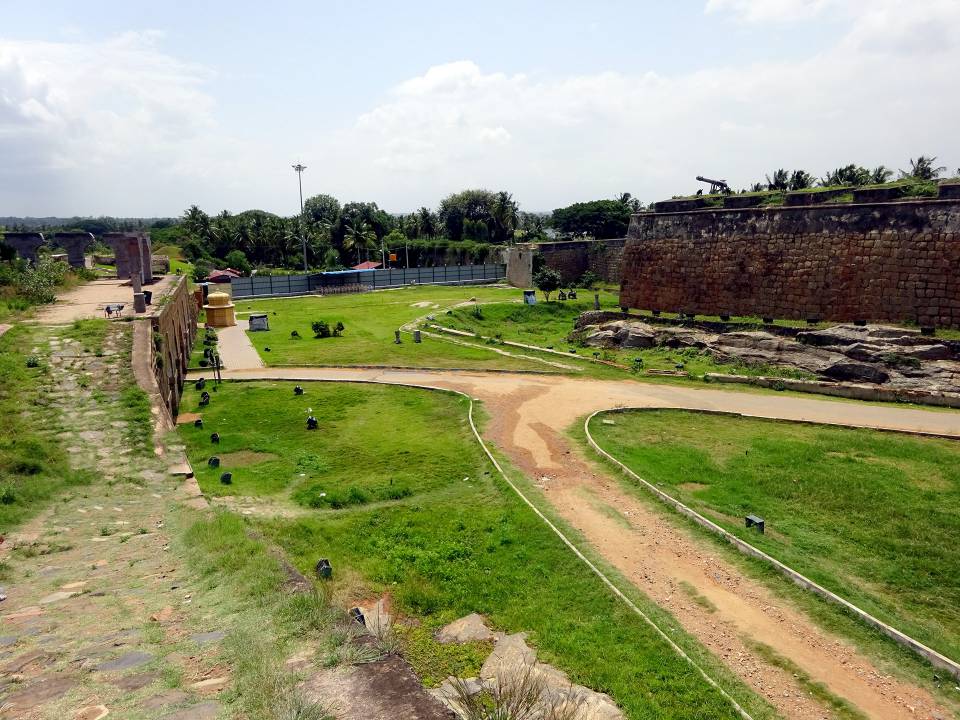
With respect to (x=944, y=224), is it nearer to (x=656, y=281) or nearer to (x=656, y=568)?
(x=656, y=281)

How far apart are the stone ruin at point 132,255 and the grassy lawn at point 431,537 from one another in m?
13.3

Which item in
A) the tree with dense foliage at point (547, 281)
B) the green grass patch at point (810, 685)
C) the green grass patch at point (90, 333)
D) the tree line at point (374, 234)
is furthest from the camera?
the tree line at point (374, 234)

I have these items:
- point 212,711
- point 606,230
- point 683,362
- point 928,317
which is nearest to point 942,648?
point 212,711

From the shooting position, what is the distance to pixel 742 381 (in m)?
21.0

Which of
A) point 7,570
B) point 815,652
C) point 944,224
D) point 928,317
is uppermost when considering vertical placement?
point 944,224

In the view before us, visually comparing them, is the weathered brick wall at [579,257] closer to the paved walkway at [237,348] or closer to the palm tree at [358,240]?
the palm tree at [358,240]

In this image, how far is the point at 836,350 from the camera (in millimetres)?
22391

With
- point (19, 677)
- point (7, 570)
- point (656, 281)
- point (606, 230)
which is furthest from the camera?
point (606, 230)

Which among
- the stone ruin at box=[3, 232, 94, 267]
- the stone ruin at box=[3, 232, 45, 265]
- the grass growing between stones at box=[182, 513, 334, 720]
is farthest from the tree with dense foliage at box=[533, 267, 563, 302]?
the stone ruin at box=[3, 232, 45, 265]

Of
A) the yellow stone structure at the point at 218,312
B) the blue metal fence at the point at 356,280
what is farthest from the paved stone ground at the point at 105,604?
the blue metal fence at the point at 356,280

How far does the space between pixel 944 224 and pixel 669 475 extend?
56.9 feet

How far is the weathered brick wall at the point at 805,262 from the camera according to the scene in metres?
22.3

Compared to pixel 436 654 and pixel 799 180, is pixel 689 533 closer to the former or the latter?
pixel 436 654

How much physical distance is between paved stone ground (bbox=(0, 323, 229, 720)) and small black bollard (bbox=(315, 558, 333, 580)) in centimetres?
201
